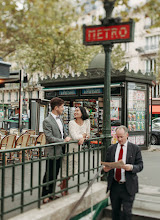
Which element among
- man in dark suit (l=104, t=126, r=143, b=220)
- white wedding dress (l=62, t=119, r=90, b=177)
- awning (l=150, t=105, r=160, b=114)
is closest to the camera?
man in dark suit (l=104, t=126, r=143, b=220)

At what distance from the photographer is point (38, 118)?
11.8 metres

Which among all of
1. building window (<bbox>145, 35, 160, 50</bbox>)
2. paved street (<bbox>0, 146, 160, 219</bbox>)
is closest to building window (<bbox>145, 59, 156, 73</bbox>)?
building window (<bbox>145, 35, 160, 50</bbox>)

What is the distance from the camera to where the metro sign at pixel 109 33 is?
18.0 feet

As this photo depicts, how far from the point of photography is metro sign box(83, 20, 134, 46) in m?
5.49

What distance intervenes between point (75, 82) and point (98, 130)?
94.9 inches

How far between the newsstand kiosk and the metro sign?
6.16m

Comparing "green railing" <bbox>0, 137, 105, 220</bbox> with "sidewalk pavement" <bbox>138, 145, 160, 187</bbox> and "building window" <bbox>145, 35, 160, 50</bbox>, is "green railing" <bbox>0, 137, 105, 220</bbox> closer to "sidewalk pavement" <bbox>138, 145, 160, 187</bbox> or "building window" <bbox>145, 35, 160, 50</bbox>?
"sidewalk pavement" <bbox>138, 145, 160, 187</bbox>

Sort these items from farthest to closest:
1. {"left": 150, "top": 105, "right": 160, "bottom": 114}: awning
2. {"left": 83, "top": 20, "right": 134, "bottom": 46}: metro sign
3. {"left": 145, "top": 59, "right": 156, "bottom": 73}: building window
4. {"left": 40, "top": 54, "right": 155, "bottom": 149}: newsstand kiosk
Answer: {"left": 145, "top": 59, "right": 156, "bottom": 73}: building window → {"left": 150, "top": 105, "right": 160, "bottom": 114}: awning → {"left": 40, "top": 54, "right": 155, "bottom": 149}: newsstand kiosk → {"left": 83, "top": 20, "right": 134, "bottom": 46}: metro sign

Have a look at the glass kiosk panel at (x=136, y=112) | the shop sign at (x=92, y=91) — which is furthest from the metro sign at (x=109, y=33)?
the shop sign at (x=92, y=91)

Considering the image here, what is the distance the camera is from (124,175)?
4.25 meters

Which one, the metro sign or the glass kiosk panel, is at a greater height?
the metro sign

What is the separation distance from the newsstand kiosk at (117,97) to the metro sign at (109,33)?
616 centimetres

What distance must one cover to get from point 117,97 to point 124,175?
8.01 m

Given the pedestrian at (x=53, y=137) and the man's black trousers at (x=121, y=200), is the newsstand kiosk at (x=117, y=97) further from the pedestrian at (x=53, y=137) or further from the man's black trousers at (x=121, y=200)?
the man's black trousers at (x=121, y=200)
